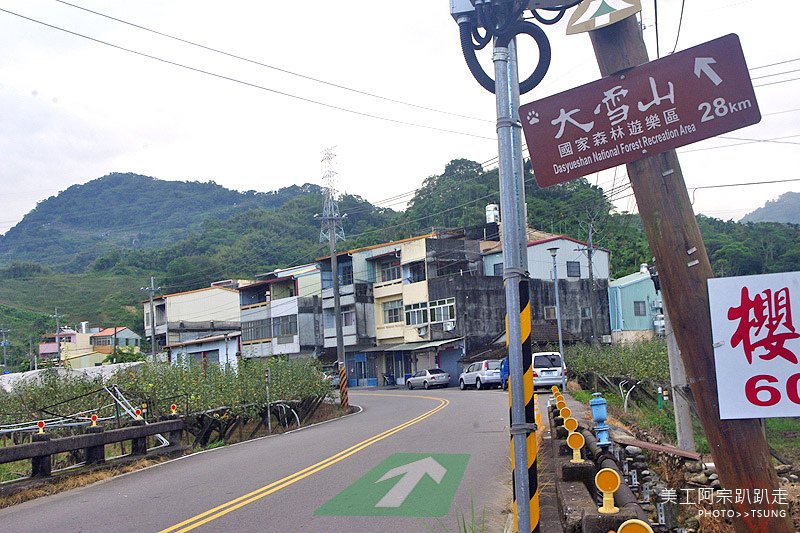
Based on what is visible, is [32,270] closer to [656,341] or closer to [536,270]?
[536,270]

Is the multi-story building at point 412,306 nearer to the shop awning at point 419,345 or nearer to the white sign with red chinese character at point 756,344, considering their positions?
the shop awning at point 419,345

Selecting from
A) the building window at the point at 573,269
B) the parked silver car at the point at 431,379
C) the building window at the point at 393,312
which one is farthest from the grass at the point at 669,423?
the building window at the point at 393,312

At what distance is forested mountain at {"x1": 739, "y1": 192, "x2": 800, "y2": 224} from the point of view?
12538 centimetres

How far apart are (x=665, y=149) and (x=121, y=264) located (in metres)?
95.8

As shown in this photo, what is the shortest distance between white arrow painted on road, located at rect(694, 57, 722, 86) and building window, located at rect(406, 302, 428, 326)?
5202 centimetres

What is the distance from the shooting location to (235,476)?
1293 centimetres

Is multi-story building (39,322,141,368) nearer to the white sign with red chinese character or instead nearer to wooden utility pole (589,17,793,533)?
wooden utility pole (589,17,793,533)

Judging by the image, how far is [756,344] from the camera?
4594mm

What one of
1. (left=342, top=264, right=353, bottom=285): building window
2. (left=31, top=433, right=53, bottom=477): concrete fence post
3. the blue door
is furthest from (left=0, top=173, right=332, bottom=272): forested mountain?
(left=31, top=433, right=53, bottom=477): concrete fence post

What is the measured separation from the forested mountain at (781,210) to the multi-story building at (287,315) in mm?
85224

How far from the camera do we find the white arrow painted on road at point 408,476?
10.3 m

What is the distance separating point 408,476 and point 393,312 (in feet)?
160

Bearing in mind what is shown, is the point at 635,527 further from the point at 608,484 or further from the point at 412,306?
the point at 412,306

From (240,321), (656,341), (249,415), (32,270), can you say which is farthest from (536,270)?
(32,270)
